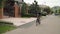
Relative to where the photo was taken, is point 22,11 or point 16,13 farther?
point 22,11

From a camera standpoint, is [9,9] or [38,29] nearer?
[38,29]

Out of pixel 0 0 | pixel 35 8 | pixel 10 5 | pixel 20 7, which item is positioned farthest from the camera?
pixel 35 8

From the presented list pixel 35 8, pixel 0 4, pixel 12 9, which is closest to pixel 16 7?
pixel 12 9

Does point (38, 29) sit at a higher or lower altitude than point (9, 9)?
lower

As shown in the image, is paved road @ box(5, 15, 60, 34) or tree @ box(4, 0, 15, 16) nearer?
paved road @ box(5, 15, 60, 34)

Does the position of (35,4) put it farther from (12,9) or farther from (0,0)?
(0,0)

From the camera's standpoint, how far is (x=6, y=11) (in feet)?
178

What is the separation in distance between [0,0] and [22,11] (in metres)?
34.9

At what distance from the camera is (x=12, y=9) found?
180ft

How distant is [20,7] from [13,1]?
4.40m

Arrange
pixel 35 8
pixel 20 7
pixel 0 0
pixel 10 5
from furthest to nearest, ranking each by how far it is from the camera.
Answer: pixel 35 8 → pixel 20 7 → pixel 10 5 → pixel 0 0

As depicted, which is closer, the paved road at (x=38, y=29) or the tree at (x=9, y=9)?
the paved road at (x=38, y=29)

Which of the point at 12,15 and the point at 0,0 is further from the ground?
the point at 0,0

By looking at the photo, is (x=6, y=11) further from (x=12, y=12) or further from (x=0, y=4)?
(x=0, y=4)
